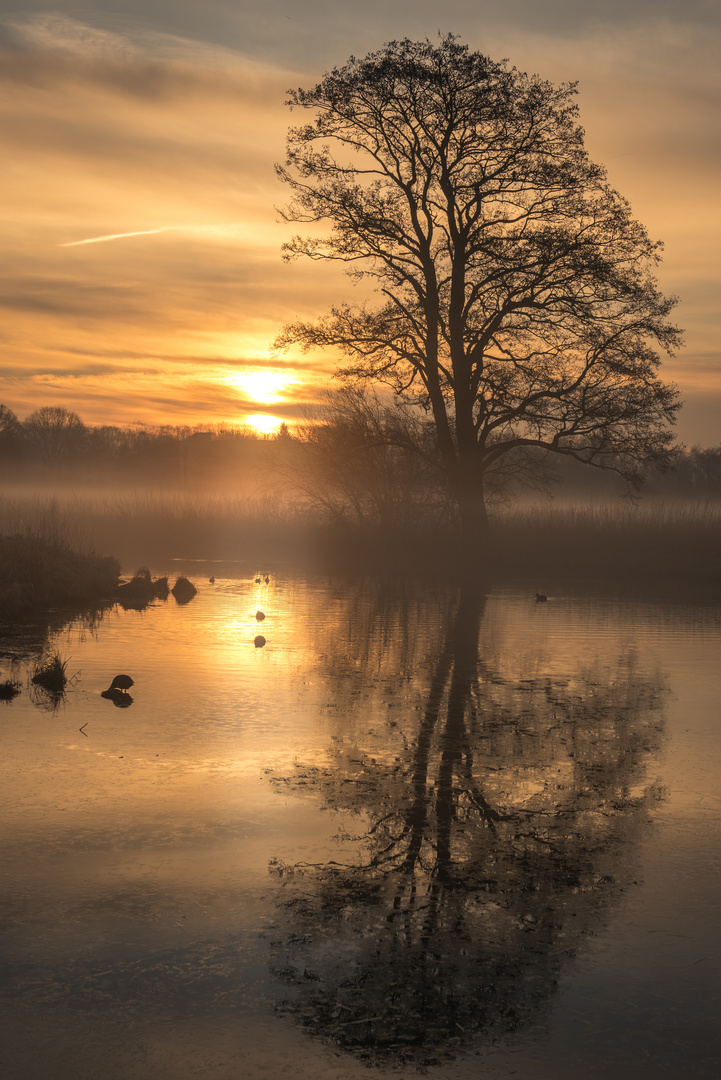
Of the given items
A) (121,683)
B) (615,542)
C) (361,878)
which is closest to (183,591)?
(121,683)

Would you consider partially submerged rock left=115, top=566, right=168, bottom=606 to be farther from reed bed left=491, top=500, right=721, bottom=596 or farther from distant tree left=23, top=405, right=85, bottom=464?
distant tree left=23, top=405, right=85, bottom=464

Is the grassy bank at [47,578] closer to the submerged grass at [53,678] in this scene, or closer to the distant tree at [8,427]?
the submerged grass at [53,678]

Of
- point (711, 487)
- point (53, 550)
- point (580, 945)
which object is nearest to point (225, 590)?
point (53, 550)

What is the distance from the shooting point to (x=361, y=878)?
4.61 m

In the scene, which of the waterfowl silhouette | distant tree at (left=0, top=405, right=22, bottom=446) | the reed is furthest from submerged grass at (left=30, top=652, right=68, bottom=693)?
distant tree at (left=0, top=405, right=22, bottom=446)

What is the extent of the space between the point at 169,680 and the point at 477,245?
17.0m

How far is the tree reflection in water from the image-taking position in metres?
3.55

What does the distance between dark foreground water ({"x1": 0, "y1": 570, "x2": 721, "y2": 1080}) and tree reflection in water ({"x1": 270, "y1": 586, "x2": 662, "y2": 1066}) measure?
0.02 meters

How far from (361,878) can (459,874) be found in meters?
0.47

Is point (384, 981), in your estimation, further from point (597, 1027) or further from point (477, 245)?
point (477, 245)

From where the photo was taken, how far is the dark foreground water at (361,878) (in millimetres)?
3365

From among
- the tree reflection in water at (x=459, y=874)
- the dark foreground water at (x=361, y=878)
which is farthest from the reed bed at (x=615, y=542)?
the tree reflection in water at (x=459, y=874)

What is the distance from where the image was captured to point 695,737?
7465 millimetres

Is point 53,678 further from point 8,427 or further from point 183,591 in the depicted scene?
point 8,427
